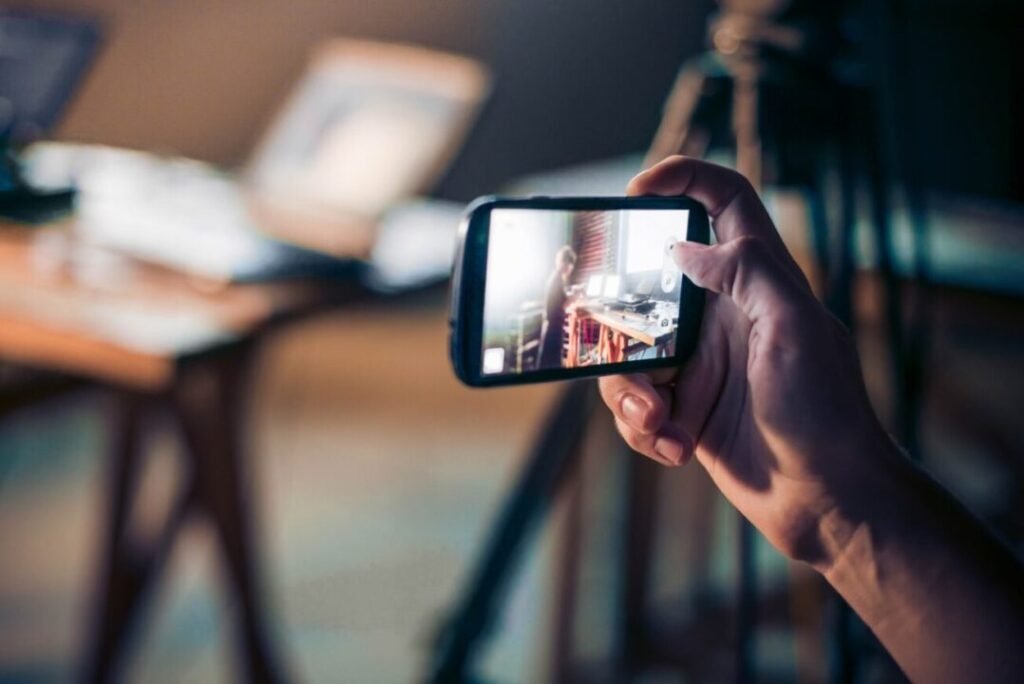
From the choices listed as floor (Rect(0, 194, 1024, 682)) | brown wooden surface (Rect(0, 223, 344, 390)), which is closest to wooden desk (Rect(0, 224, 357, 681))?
brown wooden surface (Rect(0, 223, 344, 390))

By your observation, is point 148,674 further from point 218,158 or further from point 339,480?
point 218,158

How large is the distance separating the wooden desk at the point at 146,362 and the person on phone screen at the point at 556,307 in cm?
57

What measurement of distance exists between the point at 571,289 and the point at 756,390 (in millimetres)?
124

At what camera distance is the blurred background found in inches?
36.2

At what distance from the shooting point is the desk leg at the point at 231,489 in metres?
1.10

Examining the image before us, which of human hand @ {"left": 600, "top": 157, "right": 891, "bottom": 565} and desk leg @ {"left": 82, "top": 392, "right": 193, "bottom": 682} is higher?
human hand @ {"left": 600, "top": 157, "right": 891, "bottom": 565}

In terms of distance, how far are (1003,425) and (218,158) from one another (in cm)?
235

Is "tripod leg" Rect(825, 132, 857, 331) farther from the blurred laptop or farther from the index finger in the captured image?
the blurred laptop

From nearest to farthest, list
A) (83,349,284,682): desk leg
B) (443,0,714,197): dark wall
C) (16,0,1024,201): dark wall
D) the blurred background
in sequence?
the blurred background < (83,349,284,682): desk leg < (16,0,1024,201): dark wall < (443,0,714,197): dark wall

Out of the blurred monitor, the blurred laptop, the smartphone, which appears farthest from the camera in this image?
the blurred monitor

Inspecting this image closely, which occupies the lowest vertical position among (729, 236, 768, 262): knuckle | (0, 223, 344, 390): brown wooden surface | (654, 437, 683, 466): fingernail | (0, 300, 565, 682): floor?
(0, 300, 565, 682): floor

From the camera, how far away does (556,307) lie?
1.69ft

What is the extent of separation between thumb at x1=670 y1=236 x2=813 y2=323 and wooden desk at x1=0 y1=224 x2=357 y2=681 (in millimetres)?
624

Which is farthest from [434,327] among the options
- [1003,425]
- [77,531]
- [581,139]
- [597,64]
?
[1003,425]
